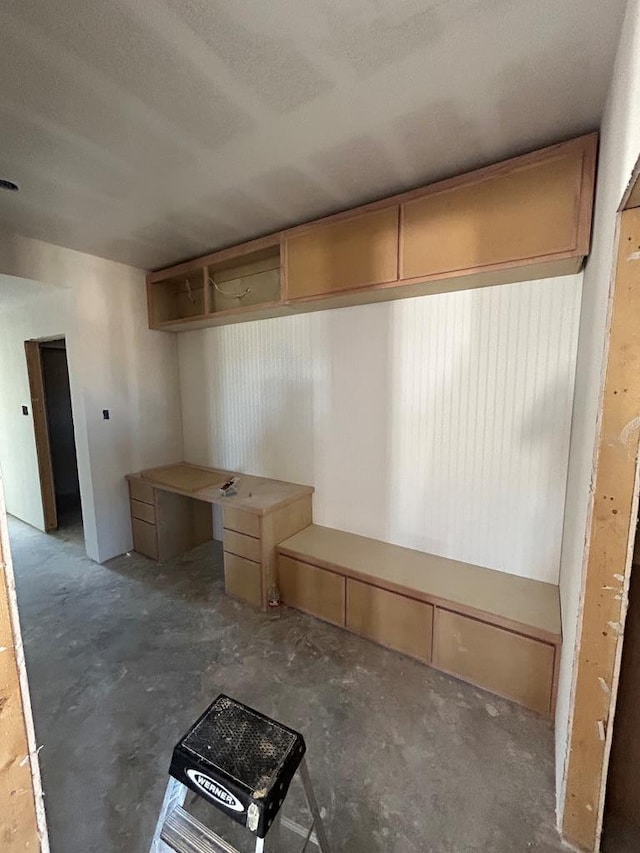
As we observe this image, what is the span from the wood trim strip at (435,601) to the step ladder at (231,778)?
1.06 metres

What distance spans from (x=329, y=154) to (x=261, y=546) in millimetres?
2161

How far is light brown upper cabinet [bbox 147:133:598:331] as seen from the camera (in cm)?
158

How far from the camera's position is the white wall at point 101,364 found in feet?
9.33

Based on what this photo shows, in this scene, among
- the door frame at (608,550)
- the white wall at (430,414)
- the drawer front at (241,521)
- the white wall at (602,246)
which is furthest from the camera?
the drawer front at (241,521)

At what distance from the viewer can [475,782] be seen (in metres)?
1.43

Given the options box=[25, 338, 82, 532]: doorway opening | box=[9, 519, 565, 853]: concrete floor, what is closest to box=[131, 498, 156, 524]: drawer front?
box=[9, 519, 565, 853]: concrete floor

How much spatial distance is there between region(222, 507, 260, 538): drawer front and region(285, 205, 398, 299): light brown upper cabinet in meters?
1.43

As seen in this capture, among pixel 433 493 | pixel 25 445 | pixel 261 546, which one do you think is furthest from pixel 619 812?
pixel 25 445

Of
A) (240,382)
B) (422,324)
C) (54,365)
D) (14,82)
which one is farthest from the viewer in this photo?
(54,365)

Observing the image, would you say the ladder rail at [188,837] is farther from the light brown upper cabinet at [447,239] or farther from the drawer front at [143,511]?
the drawer front at [143,511]

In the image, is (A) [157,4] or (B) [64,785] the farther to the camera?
(B) [64,785]

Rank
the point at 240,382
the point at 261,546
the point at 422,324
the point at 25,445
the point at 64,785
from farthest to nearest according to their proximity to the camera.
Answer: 1. the point at 25,445
2. the point at 240,382
3. the point at 261,546
4. the point at 422,324
5. the point at 64,785

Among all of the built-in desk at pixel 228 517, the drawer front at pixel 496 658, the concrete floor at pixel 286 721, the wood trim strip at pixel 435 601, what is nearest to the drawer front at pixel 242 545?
the built-in desk at pixel 228 517

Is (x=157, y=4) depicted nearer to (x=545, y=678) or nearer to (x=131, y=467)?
(x=545, y=678)
